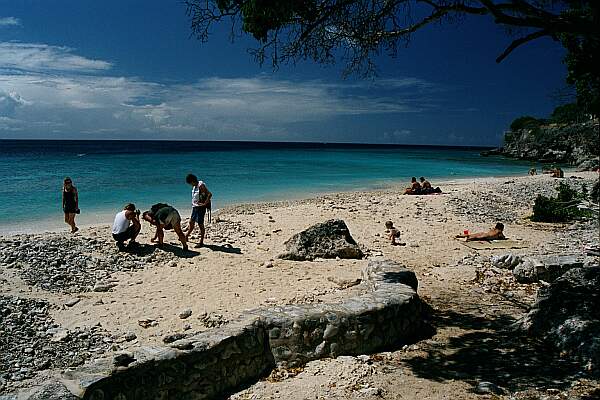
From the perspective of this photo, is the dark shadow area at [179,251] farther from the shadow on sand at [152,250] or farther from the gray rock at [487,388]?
the gray rock at [487,388]

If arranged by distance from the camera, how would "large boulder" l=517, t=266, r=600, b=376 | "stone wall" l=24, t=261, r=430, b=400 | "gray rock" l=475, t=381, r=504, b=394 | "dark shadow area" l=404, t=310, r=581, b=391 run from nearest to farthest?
"stone wall" l=24, t=261, r=430, b=400
"gray rock" l=475, t=381, r=504, b=394
"dark shadow area" l=404, t=310, r=581, b=391
"large boulder" l=517, t=266, r=600, b=376

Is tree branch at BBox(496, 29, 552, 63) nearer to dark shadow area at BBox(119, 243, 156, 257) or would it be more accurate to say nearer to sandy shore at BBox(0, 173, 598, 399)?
sandy shore at BBox(0, 173, 598, 399)

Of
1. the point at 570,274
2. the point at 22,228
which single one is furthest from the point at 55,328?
the point at 22,228

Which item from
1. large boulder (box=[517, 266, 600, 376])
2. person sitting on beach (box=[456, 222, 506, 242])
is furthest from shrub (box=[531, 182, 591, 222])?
large boulder (box=[517, 266, 600, 376])

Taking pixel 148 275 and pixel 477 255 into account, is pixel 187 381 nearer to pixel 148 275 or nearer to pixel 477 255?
pixel 148 275

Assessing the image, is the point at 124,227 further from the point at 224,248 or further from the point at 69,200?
the point at 69,200

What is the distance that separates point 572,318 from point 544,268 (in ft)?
9.65

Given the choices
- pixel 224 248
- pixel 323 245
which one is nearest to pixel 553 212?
pixel 323 245

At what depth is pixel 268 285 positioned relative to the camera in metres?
9.16

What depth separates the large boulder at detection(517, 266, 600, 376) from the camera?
17.8 ft

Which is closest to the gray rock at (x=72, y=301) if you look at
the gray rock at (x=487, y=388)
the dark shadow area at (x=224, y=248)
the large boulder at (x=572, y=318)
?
the dark shadow area at (x=224, y=248)

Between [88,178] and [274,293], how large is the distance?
106 ft

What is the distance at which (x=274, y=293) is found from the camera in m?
8.66

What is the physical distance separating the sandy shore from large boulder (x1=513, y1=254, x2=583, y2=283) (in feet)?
0.88
